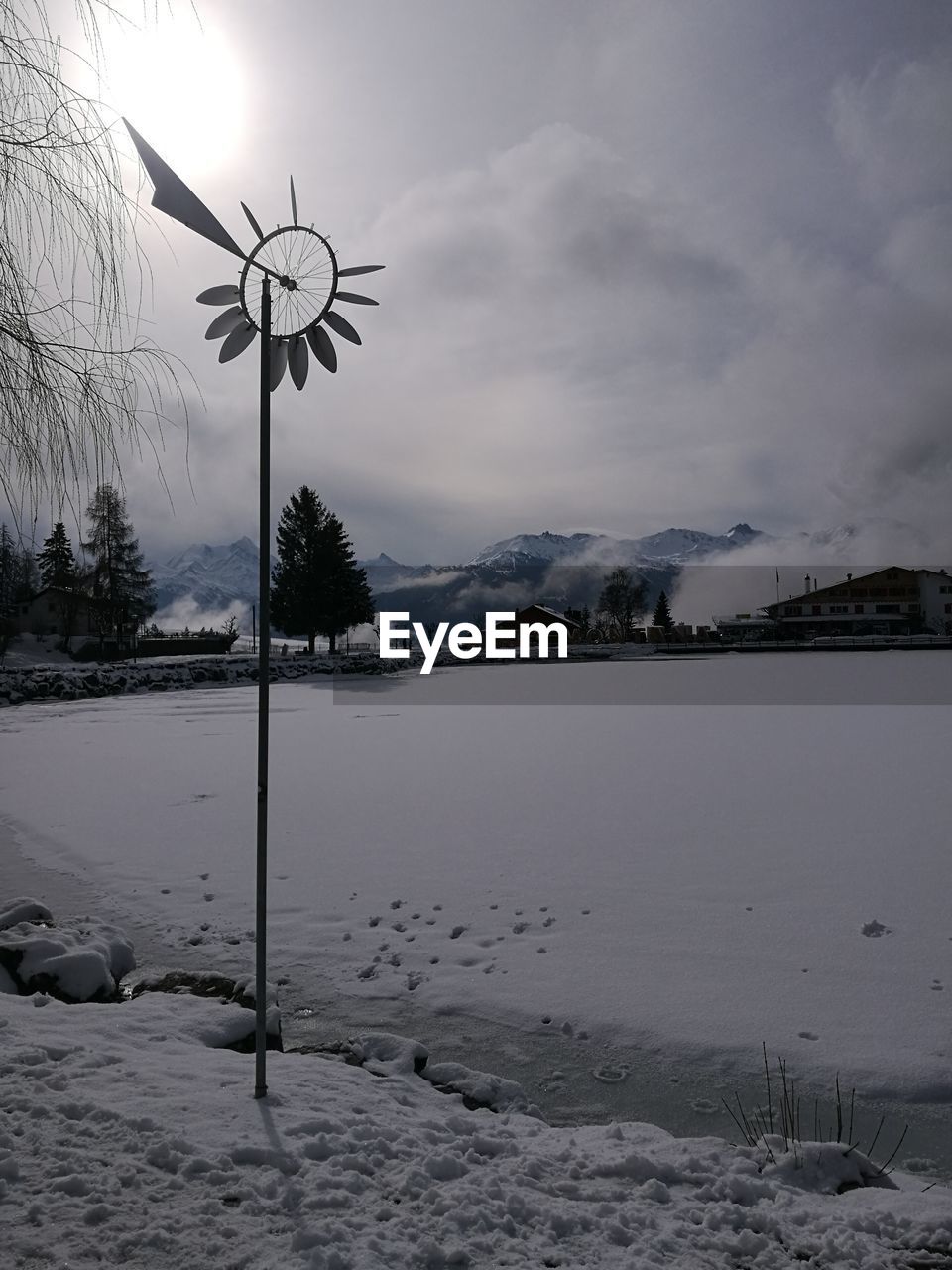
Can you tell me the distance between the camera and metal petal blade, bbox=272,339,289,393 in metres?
3.24

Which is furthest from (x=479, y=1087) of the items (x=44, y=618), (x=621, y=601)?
(x=621, y=601)

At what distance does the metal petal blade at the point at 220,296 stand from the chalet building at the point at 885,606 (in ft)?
289

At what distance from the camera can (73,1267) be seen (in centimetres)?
207

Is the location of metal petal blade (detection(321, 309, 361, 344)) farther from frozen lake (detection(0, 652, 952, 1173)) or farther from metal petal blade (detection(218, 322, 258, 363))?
frozen lake (detection(0, 652, 952, 1173))

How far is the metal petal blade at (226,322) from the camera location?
3.13m

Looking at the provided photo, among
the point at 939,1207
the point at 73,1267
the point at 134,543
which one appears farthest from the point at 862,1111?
the point at 134,543

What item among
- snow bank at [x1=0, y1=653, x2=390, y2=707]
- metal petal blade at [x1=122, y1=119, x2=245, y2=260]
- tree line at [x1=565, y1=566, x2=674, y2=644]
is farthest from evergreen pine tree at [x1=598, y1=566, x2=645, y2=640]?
metal petal blade at [x1=122, y1=119, x2=245, y2=260]

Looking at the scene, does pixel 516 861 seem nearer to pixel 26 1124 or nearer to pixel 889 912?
pixel 889 912

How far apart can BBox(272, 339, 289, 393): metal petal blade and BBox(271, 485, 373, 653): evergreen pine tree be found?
45.1 m

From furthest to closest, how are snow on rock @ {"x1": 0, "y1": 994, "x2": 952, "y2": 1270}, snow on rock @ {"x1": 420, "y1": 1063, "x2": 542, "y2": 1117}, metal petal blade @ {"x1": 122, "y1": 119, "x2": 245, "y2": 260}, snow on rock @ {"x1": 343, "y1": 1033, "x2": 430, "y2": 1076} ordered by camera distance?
snow on rock @ {"x1": 343, "y1": 1033, "x2": 430, "y2": 1076} < snow on rock @ {"x1": 420, "y1": 1063, "x2": 542, "y2": 1117} < metal petal blade @ {"x1": 122, "y1": 119, "x2": 245, "y2": 260} < snow on rock @ {"x1": 0, "y1": 994, "x2": 952, "y2": 1270}

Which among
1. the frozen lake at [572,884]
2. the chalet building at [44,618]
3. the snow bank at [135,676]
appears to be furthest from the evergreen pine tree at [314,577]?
the frozen lake at [572,884]

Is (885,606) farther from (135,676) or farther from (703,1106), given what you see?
(703,1106)

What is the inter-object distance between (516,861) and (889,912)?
2.91 m

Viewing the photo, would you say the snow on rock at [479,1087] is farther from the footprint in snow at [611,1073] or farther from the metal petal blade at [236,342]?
the metal petal blade at [236,342]
